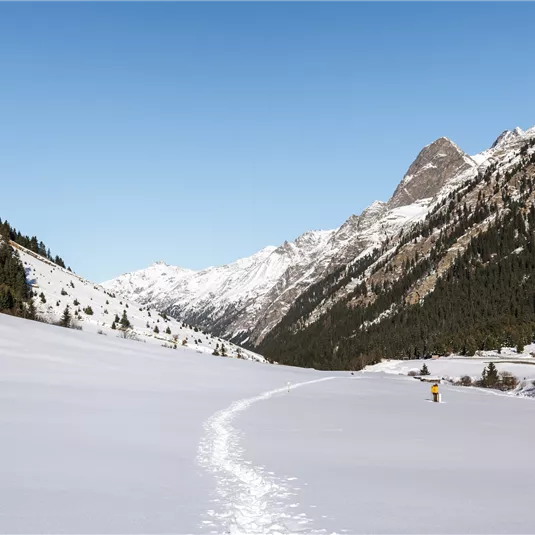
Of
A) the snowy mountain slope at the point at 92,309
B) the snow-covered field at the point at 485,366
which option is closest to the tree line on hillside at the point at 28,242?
the snowy mountain slope at the point at 92,309

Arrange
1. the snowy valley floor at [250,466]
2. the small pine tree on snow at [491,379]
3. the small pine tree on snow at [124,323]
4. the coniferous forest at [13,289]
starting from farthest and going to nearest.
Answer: the small pine tree on snow at [124,323] < the small pine tree on snow at [491,379] < the coniferous forest at [13,289] < the snowy valley floor at [250,466]

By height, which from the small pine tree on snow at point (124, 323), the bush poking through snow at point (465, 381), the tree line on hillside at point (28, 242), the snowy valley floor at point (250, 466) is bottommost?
the bush poking through snow at point (465, 381)

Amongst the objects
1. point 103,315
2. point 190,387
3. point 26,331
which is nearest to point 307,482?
point 190,387

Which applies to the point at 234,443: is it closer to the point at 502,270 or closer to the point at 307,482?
the point at 307,482

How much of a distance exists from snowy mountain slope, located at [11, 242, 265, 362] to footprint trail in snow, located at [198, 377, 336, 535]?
58746 mm

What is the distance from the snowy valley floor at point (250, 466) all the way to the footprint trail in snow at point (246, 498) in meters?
0.04

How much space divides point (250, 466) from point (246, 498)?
2.83 metres

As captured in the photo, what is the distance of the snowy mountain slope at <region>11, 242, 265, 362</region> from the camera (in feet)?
236

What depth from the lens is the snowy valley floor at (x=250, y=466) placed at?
8086 mm

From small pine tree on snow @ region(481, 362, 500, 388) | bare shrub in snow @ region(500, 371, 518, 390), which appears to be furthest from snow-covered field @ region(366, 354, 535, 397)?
small pine tree on snow @ region(481, 362, 500, 388)

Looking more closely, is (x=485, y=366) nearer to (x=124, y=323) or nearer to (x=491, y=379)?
(x=491, y=379)

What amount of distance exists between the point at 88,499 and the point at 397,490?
5921 millimetres

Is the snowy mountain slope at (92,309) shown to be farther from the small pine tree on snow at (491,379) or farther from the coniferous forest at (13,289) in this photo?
the small pine tree on snow at (491,379)

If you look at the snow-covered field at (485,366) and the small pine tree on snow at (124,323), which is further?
the small pine tree on snow at (124,323)
